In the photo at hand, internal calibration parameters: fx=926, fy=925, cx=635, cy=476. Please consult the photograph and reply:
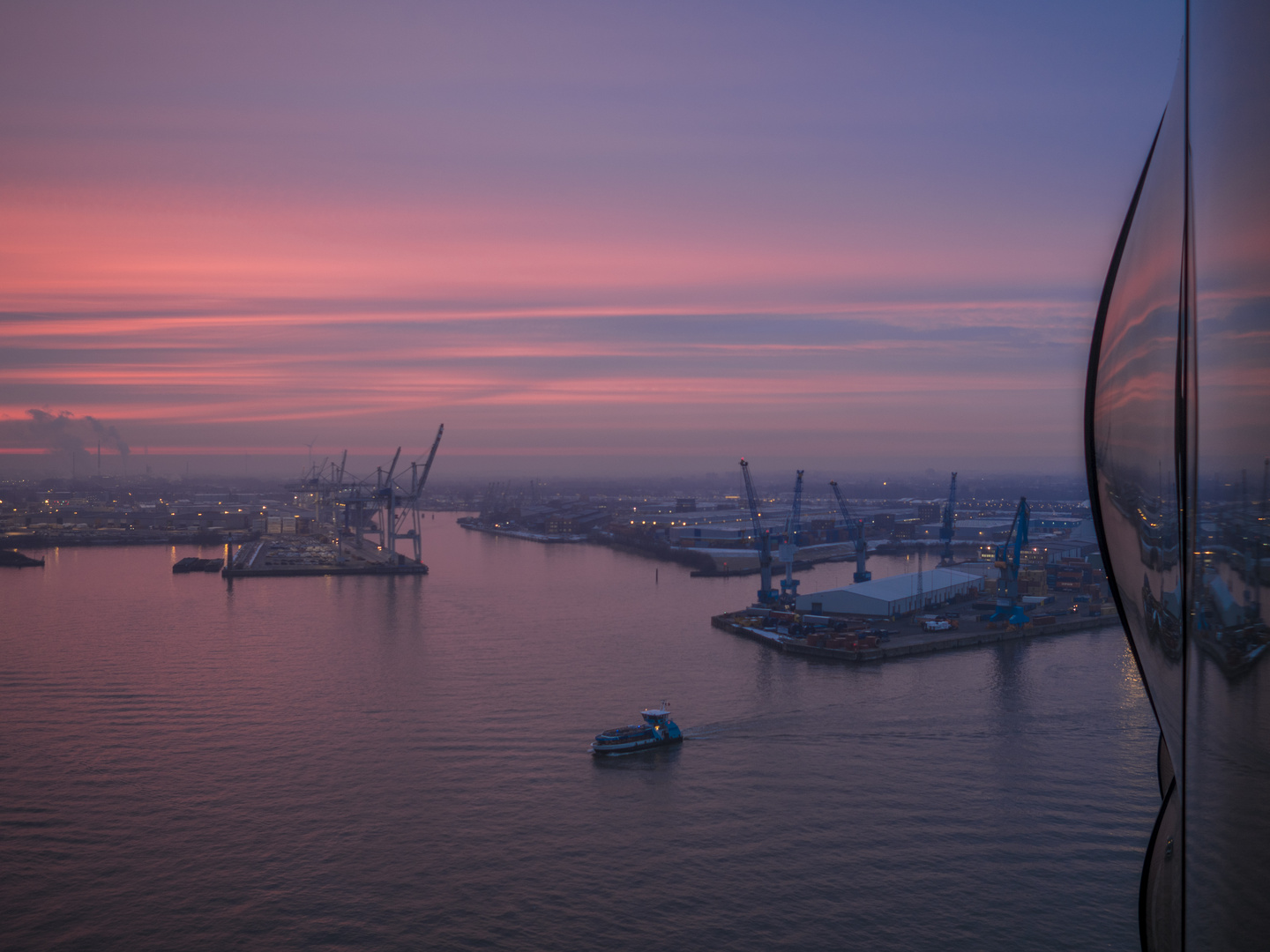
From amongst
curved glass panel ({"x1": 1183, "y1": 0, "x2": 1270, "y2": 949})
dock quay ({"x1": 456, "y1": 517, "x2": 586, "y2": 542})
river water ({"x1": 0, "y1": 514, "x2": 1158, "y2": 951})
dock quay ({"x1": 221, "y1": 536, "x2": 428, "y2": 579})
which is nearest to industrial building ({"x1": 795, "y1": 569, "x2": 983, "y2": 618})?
river water ({"x1": 0, "y1": 514, "x2": 1158, "y2": 951})

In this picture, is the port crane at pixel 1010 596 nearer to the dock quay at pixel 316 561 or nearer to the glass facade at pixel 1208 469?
the dock quay at pixel 316 561

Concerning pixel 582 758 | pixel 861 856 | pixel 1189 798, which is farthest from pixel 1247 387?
pixel 582 758

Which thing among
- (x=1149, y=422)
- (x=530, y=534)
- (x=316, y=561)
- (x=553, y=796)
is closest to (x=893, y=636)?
(x=553, y=796)

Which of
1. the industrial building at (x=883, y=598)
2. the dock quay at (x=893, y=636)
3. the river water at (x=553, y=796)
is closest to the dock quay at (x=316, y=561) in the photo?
the river water at (x=553, y=796)

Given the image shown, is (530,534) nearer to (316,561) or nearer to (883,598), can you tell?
(316,561)

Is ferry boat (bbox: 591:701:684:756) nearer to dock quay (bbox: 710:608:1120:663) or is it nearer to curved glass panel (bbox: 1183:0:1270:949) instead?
dock quay (bbox: 710:608:1120:663)
